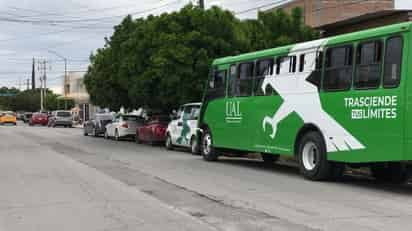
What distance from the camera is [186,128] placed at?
77.0 feet

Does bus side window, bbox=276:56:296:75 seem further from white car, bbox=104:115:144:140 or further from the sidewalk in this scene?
white car, bbox=104:115:144:140

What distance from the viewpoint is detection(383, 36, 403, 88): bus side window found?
11727 millimetres

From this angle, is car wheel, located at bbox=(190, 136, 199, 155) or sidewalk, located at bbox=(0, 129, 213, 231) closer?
sidewalk, located at bbox=(0, 129, 213, 231)

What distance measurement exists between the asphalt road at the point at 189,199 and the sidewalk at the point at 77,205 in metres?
0.01

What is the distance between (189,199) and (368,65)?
456cm

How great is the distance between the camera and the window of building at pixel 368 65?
40.3 feet

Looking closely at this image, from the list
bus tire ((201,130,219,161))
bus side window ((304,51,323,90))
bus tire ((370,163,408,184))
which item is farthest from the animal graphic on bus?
bus tire ((201,130,219,161))

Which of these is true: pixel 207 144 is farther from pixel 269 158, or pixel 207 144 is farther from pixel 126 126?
pixel 126 126

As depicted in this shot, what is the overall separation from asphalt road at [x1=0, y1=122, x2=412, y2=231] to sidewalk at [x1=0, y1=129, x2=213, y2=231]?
0.01m

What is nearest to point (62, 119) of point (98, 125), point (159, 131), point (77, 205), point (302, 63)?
point (98, 125)

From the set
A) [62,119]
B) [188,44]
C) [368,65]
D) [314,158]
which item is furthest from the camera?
[62,119]

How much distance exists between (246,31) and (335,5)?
24.3 ft

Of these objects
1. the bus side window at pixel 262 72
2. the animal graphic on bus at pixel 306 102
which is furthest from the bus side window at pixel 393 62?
the bus side window at pixel 262 72

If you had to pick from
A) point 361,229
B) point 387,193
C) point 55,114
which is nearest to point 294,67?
point 387,193
